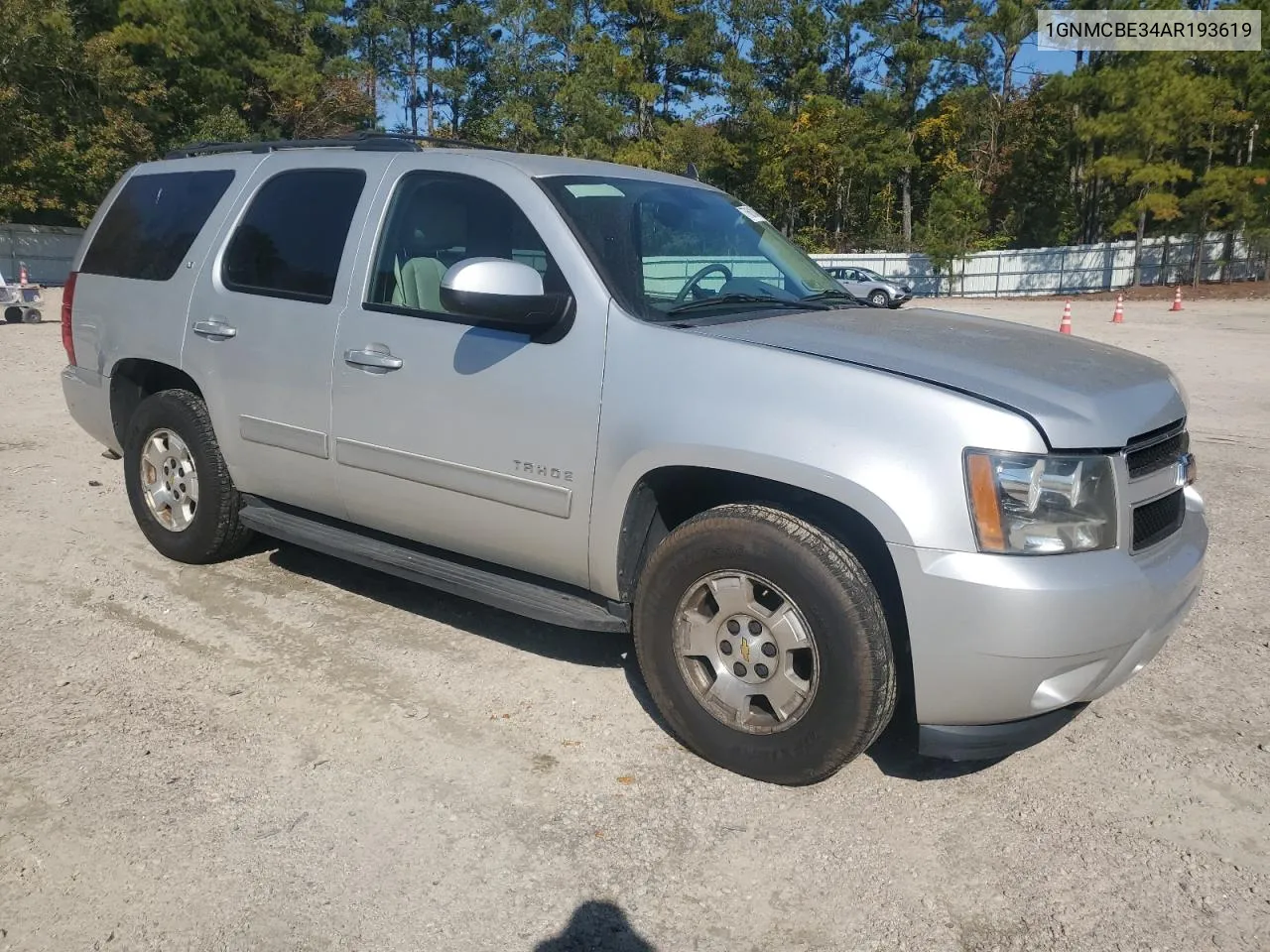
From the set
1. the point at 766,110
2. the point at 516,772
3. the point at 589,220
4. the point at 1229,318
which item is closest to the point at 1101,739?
the point at 516,772

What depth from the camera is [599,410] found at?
344cm

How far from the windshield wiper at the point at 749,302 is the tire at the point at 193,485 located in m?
2.44

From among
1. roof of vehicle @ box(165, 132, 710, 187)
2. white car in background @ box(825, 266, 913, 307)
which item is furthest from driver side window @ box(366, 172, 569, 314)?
white car in background @ box(825, 266, 913, 307)

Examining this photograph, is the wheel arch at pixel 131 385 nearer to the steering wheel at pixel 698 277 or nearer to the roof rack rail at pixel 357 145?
the roof rack rail at pixel 357 145

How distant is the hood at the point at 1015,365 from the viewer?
288 cm

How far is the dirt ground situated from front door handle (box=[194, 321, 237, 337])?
1219 millimetres

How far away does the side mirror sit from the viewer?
335cm

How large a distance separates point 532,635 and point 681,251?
69.1 inches

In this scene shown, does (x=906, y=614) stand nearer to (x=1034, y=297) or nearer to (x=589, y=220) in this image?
(x=589, y=220)

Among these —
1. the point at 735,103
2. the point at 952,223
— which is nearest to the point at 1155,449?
the point at 952,223

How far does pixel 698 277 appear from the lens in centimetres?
392

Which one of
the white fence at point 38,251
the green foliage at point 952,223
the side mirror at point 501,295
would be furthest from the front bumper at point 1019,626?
the green foliage at point 952,223

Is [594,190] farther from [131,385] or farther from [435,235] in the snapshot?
[131,385]

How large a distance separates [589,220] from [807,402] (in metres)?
1.21
